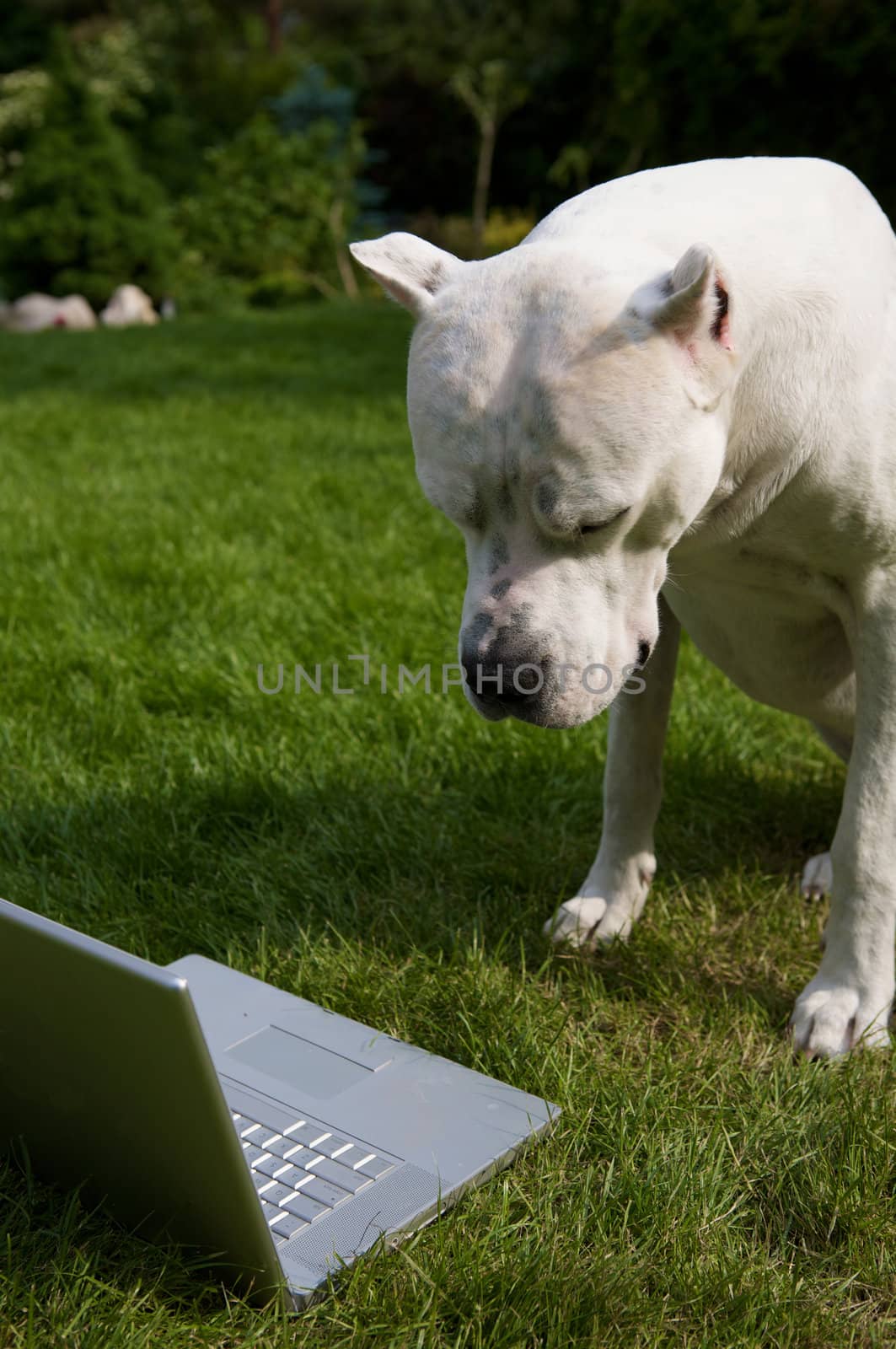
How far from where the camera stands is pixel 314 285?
1406 centimetres

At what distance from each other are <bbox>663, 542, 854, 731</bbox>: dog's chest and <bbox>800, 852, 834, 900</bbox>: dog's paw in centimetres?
30

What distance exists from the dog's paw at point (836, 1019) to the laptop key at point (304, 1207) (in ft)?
2.73

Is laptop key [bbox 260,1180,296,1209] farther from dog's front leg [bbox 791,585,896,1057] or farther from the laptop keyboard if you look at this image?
dog's front leg [bbox 791,585,896,1057]

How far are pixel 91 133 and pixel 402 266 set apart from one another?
527 inches

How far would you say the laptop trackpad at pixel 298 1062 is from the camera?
1967 mm

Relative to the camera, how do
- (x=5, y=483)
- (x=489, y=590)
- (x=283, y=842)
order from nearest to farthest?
(x=489, y=590), (x=283, y=842), (x=5, y=483)

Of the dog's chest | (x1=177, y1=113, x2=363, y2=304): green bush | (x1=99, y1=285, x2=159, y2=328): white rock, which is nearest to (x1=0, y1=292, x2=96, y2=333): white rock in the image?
(x1=99, y1=285, x2=159, y2=328): white rock

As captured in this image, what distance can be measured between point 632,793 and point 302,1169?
970mm

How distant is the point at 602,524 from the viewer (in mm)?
1661

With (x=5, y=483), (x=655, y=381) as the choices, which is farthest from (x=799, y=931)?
(x=5, y=483)

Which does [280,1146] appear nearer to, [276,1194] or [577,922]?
[276,1194]

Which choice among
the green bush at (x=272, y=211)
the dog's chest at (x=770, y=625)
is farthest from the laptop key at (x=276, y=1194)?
the green bush at (x=272, y=211)

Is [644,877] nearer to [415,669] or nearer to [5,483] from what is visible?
[415,669]

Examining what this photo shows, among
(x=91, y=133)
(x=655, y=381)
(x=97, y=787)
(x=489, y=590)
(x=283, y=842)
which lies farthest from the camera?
(x=91, y=133)
